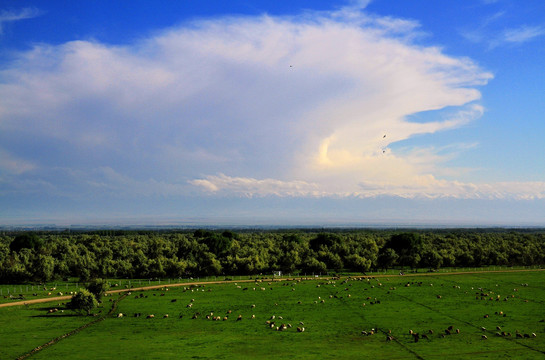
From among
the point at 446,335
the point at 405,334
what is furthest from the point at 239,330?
the point at 446,335

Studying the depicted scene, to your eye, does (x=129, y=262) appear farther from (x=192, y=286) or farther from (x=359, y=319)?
(x=359, y=319)

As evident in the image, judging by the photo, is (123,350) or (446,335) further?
(446,335)

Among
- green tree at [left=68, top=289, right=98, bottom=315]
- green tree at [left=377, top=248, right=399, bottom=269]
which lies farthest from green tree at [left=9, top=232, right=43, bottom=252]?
green tree at [left=377, top=248, right=399, bottom=269]

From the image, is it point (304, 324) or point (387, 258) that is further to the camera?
point (387, 258)

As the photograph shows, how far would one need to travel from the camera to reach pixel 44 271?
9038 cm

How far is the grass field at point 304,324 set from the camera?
3916cm

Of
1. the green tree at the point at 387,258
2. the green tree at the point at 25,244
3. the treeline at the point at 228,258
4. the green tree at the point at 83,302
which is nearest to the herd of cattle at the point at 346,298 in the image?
the green tree at the point at 83,302

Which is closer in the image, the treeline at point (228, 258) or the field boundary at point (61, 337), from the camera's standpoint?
the field boundary at point (61, 337)

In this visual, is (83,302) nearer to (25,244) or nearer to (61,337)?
(61,337)

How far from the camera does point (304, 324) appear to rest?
50.6 metres

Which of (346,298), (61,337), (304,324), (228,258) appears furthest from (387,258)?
(61,337)

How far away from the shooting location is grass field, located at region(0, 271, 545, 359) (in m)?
39.2

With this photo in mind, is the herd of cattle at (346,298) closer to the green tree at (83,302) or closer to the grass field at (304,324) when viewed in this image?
the grass field at (304,324)

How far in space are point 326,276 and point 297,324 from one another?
54910mm
